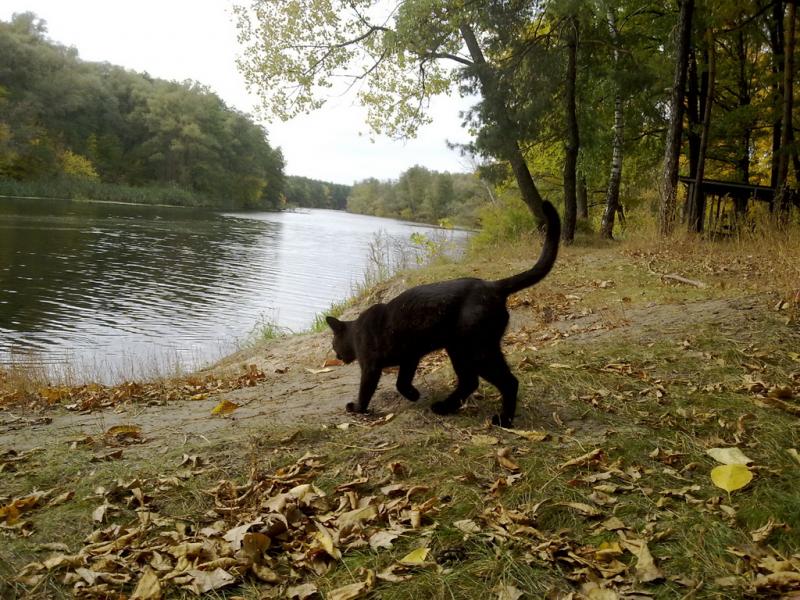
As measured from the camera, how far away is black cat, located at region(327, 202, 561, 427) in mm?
4512

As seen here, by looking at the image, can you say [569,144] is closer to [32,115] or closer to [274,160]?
[32,115]

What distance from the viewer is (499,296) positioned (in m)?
4.61

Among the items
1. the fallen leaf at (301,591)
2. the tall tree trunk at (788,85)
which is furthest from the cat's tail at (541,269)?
the tall tree trunk at (788,85)

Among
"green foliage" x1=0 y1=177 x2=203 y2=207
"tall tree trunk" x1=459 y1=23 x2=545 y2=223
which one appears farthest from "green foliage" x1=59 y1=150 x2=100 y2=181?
"tall tree trunk" x1=459 y1=23 x2=545 y2=223

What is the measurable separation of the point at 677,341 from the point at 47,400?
7.45 m

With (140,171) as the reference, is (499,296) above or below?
below

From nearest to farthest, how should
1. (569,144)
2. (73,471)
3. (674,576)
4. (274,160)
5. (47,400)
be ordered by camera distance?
(674,576)
(73,471)
(47,400)
(569,144)
(274,160)

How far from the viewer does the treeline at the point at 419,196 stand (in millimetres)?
93175

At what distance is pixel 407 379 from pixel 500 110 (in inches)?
559

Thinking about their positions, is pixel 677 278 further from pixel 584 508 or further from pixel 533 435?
pixel 584 508

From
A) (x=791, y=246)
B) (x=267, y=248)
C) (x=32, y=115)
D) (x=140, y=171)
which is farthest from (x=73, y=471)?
(x=140, y=171)

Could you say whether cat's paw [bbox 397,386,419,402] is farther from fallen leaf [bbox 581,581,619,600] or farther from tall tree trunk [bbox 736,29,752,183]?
tall tree trunk [bbox 736,29,752,183]

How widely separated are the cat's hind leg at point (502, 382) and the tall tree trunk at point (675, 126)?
1188 cm

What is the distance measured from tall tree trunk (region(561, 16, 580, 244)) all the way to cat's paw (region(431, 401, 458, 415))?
14154 millimetres
